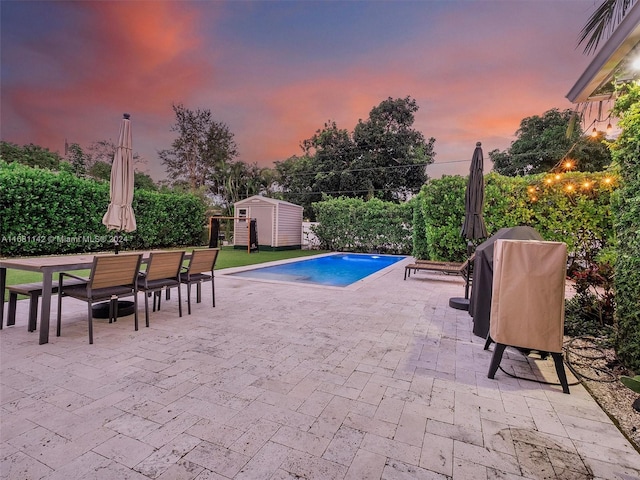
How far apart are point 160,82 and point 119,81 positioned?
1.90 m

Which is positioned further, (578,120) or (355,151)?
(355,151)

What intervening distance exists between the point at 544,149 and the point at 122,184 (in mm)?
23772

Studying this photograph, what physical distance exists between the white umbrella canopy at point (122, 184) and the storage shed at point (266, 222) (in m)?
11.2

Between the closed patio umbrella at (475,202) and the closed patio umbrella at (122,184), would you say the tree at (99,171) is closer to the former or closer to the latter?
the closed patio umbrella at (122,184)

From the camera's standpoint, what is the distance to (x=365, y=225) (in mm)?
15781

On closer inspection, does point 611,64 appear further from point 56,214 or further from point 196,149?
point 196,149

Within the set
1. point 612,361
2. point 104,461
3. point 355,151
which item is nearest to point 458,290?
point 612,361

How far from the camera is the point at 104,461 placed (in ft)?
5.22

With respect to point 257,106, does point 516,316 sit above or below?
below

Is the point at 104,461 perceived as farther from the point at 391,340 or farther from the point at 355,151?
the point at 355,151

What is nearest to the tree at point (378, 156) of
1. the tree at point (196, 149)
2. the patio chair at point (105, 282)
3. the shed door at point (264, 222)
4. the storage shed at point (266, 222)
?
the storage shed at point (266, 222)

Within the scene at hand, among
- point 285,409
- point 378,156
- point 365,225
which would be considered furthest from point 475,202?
point 378,156

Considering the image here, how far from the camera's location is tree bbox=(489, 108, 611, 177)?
59.0 ft

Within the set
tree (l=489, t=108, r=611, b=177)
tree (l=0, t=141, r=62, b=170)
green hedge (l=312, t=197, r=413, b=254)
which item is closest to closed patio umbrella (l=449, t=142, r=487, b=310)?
green hedge (l=312, t=197, r=413, b=254)
